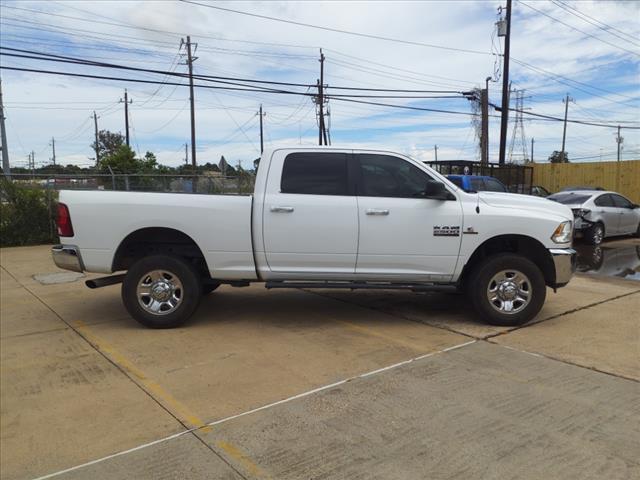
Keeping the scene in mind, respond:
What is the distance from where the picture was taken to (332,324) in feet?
19.9

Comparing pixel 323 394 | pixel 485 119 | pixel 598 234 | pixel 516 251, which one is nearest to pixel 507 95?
pixel 485 119

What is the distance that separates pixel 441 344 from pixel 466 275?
1135 mm

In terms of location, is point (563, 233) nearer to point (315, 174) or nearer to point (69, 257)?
point (315, 174)

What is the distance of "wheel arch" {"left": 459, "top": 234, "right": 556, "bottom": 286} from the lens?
19.2ft

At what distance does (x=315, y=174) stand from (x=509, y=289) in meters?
2.52

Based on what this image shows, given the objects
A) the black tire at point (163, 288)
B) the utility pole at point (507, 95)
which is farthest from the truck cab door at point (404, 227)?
the utility pole at point (507, 95)

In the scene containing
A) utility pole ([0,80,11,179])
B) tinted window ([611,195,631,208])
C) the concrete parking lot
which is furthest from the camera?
utility pole ([0,80,11,179])

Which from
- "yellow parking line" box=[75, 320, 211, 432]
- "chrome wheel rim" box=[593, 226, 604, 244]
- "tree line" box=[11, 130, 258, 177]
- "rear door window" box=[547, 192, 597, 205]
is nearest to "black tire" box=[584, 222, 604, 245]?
"chrome wheel rim" box=[593, 226, 604, 244]

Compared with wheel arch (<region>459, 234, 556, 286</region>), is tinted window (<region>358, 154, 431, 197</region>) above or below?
above

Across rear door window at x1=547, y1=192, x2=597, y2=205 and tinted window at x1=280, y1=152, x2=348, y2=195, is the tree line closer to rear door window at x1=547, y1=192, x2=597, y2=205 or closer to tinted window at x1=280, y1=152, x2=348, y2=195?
rear door window at x1=547, y1=192, x2=597, y2=205

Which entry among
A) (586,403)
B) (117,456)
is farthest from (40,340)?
(586,403)

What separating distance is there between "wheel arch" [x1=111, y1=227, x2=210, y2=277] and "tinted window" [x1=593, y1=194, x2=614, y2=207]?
11.5m

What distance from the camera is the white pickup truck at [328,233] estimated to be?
5.70m

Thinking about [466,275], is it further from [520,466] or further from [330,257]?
[520,466]
